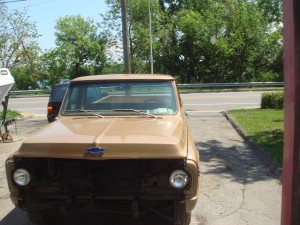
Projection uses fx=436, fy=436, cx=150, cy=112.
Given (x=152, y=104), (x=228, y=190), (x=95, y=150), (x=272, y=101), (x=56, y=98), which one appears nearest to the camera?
(x=95, y=150)

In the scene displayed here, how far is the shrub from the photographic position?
54.8ft

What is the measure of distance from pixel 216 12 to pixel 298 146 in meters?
36.5

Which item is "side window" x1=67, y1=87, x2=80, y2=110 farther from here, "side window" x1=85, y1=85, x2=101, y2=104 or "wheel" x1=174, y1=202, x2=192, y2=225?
"wheel" x1=174, y1=202, x2=192, y2=225

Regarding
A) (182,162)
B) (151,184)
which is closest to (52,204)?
(151,184)

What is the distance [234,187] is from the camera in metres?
6.38

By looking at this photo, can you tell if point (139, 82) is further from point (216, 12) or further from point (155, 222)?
point (216, 12)

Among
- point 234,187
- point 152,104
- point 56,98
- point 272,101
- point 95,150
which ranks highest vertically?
point 152,104

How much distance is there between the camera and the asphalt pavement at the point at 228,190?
5.04 metres

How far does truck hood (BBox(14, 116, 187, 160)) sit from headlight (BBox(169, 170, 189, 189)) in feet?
0.55

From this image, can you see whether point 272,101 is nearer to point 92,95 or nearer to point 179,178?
point 92,95

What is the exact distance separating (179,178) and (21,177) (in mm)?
1460

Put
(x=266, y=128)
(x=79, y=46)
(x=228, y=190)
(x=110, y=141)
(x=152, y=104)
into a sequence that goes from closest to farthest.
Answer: (x=110, y=141), (x=152, y=104), (x=228, y=190), (x=266, y=128), (x=79, y=46)

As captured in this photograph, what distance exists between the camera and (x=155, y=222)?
479 cm

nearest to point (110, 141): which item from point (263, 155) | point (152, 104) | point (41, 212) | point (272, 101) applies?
point (41, 212)
